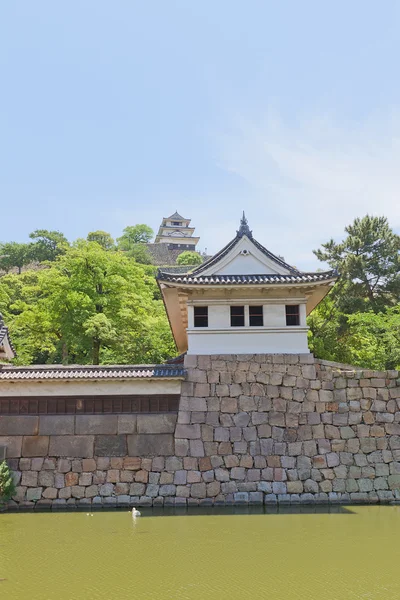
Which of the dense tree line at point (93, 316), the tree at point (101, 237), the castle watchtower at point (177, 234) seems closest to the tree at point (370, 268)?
the dense tree line at point (93, 316)

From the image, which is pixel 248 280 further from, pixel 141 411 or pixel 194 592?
pixel 194 592

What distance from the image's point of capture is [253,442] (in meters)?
12.6

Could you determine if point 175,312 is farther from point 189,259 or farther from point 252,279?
point 189,259

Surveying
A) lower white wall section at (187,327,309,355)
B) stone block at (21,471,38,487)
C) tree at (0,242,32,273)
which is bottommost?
stone block at (21,471,38,487)

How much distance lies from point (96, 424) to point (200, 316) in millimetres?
3880

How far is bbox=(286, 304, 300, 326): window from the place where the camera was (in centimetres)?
1347

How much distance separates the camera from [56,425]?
41.3 ft

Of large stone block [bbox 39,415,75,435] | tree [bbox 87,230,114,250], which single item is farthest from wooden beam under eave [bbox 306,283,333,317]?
tree [bbox 87,230,114,250]

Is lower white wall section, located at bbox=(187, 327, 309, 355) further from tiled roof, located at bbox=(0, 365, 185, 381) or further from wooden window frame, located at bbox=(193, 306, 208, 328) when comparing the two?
tiled roof, located at bbox=(0, 365, 185, 381)

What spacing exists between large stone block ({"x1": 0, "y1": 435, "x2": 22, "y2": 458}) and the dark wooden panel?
0.61 meters

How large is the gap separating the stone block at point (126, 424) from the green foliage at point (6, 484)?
9.04ft

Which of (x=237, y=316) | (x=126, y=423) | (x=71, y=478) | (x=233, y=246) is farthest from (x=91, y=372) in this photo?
(x=233, y=246)

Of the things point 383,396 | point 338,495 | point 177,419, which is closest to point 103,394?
point 177,419

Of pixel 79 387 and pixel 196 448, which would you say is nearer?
pixel 196 448
